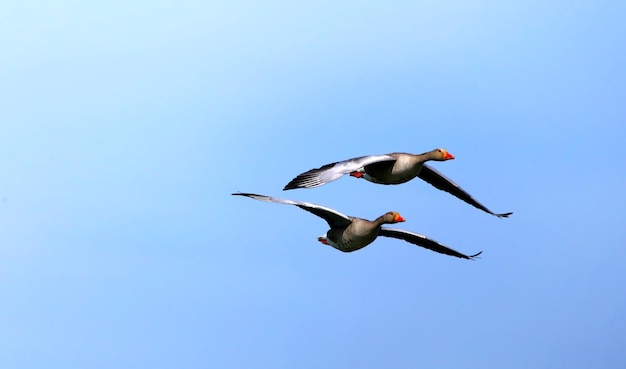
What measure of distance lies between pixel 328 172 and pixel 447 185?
6.96 meters

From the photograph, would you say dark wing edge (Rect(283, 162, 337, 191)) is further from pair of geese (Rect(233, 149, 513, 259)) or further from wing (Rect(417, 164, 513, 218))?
wing (Rect(417, 164, 513, 218))

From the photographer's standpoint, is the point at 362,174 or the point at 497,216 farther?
the point at 497,216

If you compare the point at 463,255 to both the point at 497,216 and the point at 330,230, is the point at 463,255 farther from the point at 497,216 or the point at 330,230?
the point at 330,230

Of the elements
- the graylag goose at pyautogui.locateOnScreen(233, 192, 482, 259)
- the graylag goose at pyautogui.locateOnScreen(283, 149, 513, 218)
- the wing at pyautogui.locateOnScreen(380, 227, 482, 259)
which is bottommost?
the wing at pyautogui.locateOnScreen(380, 227, 482, 259)

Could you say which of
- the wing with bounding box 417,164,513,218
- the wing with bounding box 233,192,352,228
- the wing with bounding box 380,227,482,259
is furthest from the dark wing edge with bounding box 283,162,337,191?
the wing with bounding box 417,164,513,218

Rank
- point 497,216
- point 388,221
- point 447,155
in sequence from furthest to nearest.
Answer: point 497,216 < point 447,155 < point 388,221

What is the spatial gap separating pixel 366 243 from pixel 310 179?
2949 millimetres

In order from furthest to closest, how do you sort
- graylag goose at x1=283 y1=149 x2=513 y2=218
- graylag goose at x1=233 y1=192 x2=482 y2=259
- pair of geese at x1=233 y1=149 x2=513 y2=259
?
graylag goose at x1=233 y1=192 x2=482 y2=259 → pair of geese at x1=233 y1=149 x2=513 y2=259 → graylag goose at x1=283 y1=149 x2=513 y2=218

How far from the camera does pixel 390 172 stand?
27906mm

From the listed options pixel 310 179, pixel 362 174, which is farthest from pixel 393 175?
pixel 310 179

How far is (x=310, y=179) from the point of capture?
25.2m

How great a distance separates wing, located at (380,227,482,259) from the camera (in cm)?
2923

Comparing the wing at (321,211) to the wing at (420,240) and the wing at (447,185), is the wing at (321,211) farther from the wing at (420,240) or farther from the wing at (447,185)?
the wing at (447,185)

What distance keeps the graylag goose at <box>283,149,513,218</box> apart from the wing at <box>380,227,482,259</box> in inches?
54.4
